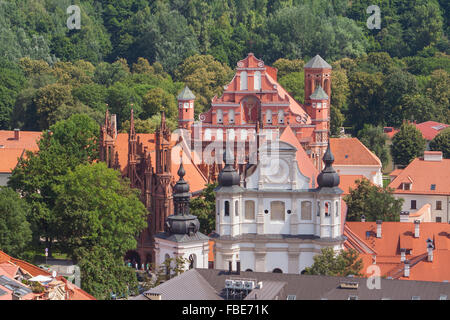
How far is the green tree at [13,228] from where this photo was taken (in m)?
83.7

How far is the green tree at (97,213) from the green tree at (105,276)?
2.64 m

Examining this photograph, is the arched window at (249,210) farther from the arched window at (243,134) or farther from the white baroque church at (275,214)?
the arched window at (243,134)

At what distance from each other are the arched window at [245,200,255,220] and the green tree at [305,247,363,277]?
19.4 ft

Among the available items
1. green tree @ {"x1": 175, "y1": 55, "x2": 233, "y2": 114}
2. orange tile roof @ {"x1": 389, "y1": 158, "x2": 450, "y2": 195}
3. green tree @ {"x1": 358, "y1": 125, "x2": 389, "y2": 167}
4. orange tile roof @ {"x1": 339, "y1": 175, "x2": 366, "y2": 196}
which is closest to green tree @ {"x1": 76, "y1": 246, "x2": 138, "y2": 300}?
orange tile roof @ {"x1": 339, "y1": 175, "x2": 366, "y2": 196}

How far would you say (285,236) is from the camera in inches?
3219

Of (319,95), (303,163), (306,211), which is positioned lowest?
(306,211)

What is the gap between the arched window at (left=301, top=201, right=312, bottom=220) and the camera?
81.8 m

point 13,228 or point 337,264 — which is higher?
point 13,228

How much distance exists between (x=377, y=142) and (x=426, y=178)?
25958 millimetres

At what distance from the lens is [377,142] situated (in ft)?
443

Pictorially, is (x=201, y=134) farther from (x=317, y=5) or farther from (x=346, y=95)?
(x=317, y=5)

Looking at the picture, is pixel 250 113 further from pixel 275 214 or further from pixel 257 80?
pixel 275 214

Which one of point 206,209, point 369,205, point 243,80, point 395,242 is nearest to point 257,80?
point 243,80

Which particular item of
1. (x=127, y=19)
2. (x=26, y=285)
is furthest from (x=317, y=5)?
(x=26, y=285)
